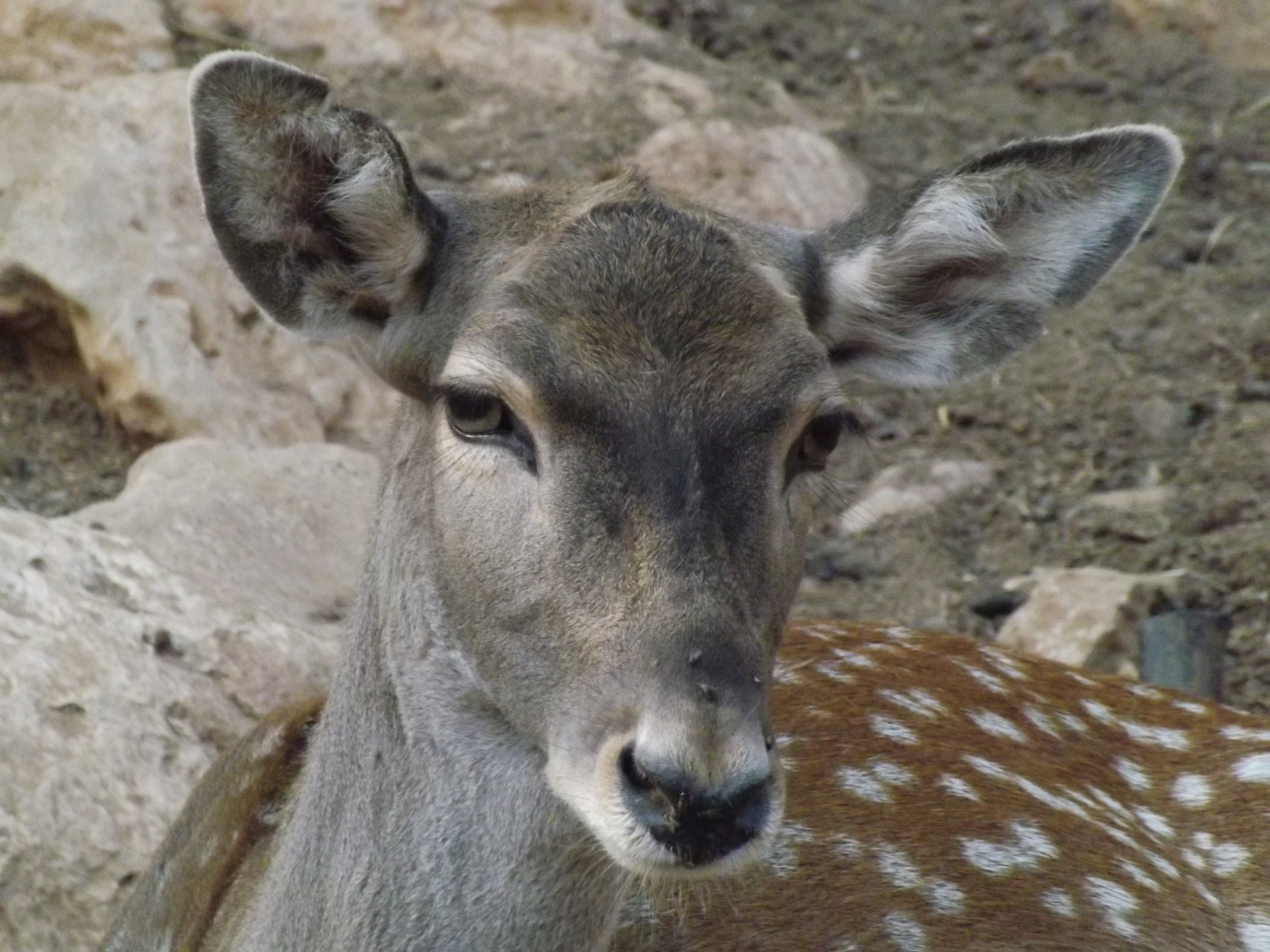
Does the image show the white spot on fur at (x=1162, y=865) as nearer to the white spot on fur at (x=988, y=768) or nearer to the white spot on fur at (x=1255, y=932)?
the white spot on fur at (x=1255, y=932)

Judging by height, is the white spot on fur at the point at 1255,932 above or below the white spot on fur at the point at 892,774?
below

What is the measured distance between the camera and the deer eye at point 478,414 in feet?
10.3

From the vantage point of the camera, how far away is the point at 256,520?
5629 mm

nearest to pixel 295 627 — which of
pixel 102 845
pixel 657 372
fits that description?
pixel 102 845

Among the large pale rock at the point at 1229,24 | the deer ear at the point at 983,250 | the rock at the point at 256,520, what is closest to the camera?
the deer ear at the point at 983,250

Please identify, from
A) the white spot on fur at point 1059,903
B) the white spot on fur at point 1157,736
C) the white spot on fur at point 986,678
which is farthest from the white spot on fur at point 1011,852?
the white spot on fur at point 1157,736

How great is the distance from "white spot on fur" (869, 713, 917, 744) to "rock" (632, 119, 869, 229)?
3.45 m

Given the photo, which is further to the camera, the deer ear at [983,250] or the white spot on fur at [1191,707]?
the white spot on fur at [1191,707]

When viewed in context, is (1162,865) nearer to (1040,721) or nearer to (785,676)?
(1040,721)

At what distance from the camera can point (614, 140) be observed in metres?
7.77

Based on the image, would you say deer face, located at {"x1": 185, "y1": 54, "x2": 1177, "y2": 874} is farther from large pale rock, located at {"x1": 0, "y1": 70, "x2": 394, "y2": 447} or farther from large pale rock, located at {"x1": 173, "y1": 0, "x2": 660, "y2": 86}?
large pale rock, located at {"x1": 173, "y1": 0, "x2": 660, "y2": 86}

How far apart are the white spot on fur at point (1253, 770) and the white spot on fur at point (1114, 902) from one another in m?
0.58

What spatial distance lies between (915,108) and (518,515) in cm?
627

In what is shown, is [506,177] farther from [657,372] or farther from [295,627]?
[657,372]
